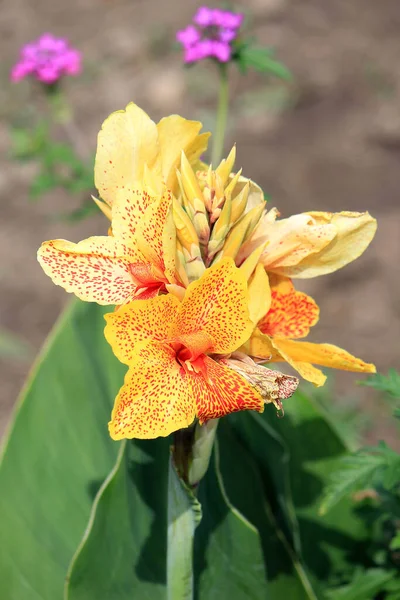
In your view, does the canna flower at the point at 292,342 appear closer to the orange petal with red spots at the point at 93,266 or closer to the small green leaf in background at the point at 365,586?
the orange petal with red spots at the point at 93,266

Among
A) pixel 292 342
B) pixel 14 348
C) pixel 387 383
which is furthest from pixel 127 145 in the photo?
pixel 14 348

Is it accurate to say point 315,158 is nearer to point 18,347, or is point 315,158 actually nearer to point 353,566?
point 18,347

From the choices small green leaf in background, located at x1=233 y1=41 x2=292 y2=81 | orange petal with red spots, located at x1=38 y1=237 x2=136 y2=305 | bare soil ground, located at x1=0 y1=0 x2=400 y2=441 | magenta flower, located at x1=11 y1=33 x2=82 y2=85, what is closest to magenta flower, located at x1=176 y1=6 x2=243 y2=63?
small green leaf in background, located at x1=233 y1=41 x2=292 y2=81

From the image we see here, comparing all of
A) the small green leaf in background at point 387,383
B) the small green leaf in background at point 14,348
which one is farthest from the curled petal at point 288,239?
the small green leaf in background at point 14,348

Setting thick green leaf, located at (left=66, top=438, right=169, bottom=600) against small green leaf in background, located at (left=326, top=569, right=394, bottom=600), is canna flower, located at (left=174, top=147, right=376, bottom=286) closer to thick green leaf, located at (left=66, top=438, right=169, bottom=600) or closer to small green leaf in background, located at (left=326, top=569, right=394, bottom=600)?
thick green leaf, located at (left=66, top=438, right=169, bottom=600)

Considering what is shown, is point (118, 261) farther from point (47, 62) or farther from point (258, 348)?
point (47, 62)
